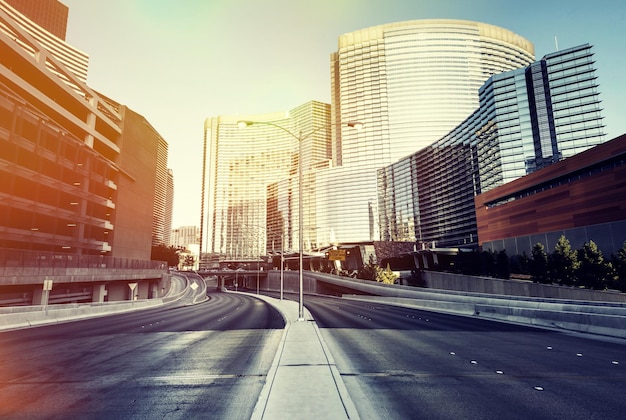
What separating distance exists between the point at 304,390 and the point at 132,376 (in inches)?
184

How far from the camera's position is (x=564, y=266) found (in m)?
36.4

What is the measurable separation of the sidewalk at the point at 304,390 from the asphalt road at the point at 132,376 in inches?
18.8

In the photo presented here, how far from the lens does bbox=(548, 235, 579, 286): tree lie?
35562 mm

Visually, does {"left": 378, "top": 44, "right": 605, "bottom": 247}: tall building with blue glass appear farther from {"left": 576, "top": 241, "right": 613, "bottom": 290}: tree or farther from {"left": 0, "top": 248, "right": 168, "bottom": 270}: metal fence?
{"left": 0, "top": 248, "right": 168, "bottom": 270}: metal fence

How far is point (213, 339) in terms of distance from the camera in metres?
13.8

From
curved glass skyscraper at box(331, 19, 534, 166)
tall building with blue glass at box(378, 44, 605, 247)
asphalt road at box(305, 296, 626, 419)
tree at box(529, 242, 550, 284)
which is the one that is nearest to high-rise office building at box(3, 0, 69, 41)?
curved glass skyscraper at box(331, 19, 534, 166)

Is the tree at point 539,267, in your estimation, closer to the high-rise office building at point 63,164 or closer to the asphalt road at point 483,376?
the asphalt road at point 483,376

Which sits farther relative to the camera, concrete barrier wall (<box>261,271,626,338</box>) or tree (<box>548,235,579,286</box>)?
tree (<box>548,235,579,286</box>)

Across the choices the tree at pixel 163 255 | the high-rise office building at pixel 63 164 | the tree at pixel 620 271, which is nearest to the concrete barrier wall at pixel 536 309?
the tree at pixel 620 271

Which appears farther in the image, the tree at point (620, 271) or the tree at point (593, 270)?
the tree at point (593, 270)

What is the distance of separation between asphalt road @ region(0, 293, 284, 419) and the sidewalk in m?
0.48

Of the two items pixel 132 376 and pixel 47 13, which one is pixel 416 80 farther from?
pixel 47 13

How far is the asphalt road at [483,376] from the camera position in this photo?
19.2ft

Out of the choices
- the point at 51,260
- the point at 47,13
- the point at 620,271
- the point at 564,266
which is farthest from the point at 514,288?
the point at 47,13
